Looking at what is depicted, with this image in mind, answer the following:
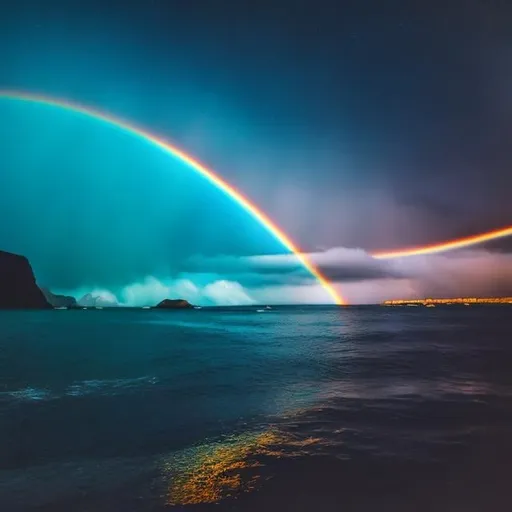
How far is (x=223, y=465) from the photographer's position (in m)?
10.5

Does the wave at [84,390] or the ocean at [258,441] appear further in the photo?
the wave at [84,390]

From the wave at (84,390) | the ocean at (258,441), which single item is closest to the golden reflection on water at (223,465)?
the ocean at (258,441)

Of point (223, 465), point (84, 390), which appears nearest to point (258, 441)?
point (223, 465)

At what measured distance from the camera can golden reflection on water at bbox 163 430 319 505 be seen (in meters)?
8.79

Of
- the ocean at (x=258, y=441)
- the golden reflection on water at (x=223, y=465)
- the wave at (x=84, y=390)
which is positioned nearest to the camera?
the ocean at (x=258, y=441)

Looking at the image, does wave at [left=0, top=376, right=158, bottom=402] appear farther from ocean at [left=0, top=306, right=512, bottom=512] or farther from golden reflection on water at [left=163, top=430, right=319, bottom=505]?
golden reflection on water at [left=163, top=430, right=319, bottom=505]

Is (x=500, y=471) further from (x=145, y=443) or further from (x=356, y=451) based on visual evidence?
(x=145, y=443)

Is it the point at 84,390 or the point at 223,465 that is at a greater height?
the point at 84,390

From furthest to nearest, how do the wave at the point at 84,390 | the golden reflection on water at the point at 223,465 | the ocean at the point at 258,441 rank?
1. the wave at the point at 84,390
2. the golden reflection on water at the point at 223,465
3. the ocean at the point at 258,441

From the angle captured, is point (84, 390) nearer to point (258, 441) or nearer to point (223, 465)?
point (258, 441)

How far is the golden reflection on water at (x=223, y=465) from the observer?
879cm

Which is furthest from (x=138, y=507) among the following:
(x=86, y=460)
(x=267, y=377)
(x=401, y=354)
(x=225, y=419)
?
(x=401, y=354)

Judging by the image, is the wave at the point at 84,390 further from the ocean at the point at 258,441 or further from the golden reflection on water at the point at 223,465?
the golden reflection on water at the point at 223,465

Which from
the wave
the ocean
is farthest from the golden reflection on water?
the wave
